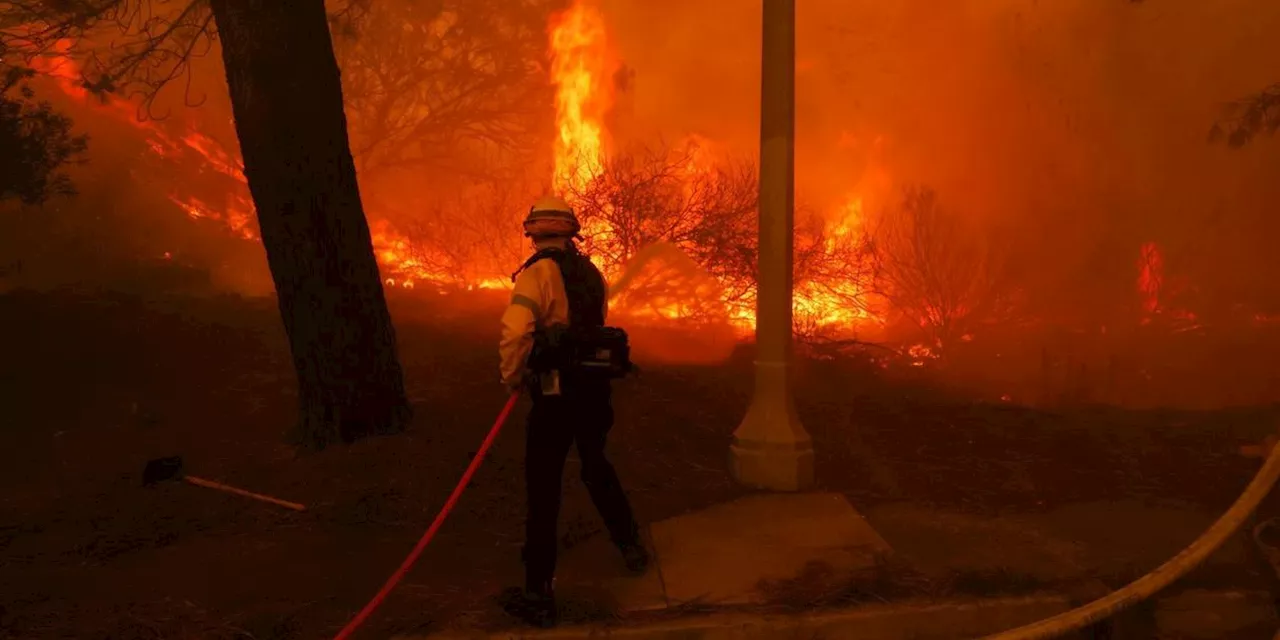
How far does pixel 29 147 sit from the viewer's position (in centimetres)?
915

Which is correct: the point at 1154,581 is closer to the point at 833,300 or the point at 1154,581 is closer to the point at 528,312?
the point at 528,312

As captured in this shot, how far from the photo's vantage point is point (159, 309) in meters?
10.2

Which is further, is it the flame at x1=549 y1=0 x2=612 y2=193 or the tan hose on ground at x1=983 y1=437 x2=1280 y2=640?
the flame at x1=549 y1=0 x2=612 y2=193

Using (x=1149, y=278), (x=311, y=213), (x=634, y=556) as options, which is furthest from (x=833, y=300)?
(x=634, y=556)

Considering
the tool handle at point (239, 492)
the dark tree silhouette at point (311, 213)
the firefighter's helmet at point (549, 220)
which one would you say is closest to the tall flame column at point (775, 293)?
the firefighter's helmet at point (549, 220)

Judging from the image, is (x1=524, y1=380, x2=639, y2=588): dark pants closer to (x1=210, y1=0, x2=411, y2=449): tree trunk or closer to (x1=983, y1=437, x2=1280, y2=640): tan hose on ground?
(x1=983, y1=437, x2=1280, y2=640): tan hose on ground

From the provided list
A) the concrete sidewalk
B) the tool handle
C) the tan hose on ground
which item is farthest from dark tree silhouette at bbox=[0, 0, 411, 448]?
the tan hose on ground

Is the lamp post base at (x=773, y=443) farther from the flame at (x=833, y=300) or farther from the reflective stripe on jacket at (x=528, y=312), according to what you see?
the flame at (x=833, y=300)

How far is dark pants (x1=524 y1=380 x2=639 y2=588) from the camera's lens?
3762 mm

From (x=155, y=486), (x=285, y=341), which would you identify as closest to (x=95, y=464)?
(x=155, y=486)

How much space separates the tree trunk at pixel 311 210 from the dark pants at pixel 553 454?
93.2 inches

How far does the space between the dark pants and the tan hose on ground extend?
1.86 meters

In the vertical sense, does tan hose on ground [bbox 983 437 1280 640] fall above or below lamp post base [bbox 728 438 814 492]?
below

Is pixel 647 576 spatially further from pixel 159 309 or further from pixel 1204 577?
pixel 159 309
